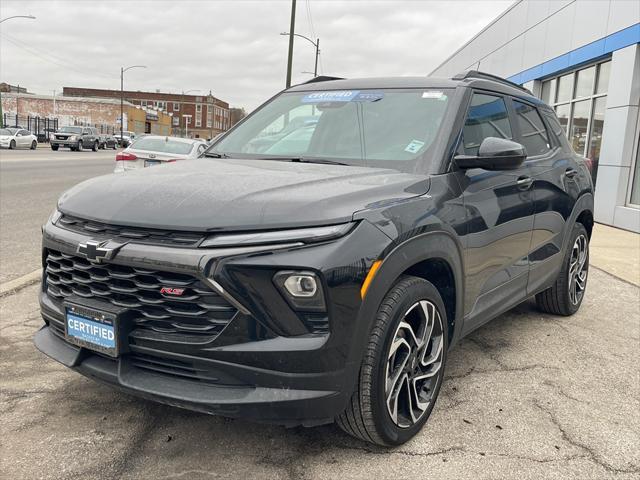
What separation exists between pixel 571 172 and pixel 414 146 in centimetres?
209

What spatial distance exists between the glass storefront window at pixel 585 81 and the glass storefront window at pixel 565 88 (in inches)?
14.5

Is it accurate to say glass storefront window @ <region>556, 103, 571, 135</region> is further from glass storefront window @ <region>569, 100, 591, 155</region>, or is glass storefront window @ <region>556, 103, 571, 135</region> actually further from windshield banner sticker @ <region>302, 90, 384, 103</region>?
windshield banner sticker @ <region>302, 90, 384, 103</region>

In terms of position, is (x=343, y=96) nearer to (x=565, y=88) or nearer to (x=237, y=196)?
(x=237, y=196)


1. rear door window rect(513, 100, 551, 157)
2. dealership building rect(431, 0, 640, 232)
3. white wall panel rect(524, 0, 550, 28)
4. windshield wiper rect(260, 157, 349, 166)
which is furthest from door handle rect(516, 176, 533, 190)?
white wall panel rect(524, 0, 550, 28)

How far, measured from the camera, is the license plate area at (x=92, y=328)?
231 centimetres

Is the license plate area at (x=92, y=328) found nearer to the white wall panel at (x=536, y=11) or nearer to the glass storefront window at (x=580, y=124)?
the glass storefront window at (x=580, y=124)

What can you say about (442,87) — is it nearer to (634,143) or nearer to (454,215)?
(454,215)

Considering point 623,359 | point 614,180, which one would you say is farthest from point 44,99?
point 623,359

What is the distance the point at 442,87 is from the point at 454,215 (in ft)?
3.10

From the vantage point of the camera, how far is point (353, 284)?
2.22m

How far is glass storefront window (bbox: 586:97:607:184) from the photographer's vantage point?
12.4 m

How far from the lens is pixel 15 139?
118 feet

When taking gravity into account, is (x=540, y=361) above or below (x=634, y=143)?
below

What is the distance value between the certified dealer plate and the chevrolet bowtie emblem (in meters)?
0.22
